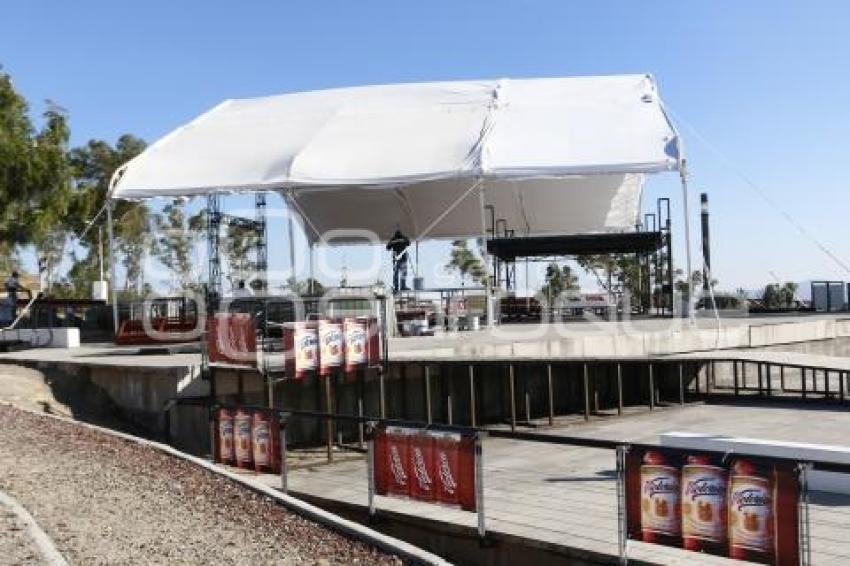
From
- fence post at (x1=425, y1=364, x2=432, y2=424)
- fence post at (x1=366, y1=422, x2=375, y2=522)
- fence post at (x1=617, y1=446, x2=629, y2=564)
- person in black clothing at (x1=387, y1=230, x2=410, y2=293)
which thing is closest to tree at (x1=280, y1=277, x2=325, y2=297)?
person in black clothing at (x1=387, y1=230, x2=410, y2=293)

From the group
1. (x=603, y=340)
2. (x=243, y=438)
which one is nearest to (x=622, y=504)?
(x=243, y=438)

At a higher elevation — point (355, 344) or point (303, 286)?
point (303, 286)

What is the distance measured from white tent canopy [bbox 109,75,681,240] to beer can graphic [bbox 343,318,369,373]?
9.86 m

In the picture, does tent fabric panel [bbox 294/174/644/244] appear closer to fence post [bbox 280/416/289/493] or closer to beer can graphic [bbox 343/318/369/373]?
beer can graphic [bbox 343/318/369/373]

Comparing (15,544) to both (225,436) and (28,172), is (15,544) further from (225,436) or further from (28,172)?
(28,172)

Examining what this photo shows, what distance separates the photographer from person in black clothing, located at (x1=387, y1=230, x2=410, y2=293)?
3281cm

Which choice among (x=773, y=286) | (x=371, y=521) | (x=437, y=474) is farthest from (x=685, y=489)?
(x=773, y=286)

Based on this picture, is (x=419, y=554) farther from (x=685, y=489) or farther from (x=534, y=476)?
(x=534, y=476)

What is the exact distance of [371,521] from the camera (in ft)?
31.6

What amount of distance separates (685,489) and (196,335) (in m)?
18.6

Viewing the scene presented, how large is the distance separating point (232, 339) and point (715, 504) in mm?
8958

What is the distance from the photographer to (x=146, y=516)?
759 centimetres

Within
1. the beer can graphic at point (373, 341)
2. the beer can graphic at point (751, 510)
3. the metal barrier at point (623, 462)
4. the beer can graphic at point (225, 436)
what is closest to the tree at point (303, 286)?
the beer can graphic at point (373, 341)

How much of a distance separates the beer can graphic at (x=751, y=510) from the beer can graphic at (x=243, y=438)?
655 centimetres
